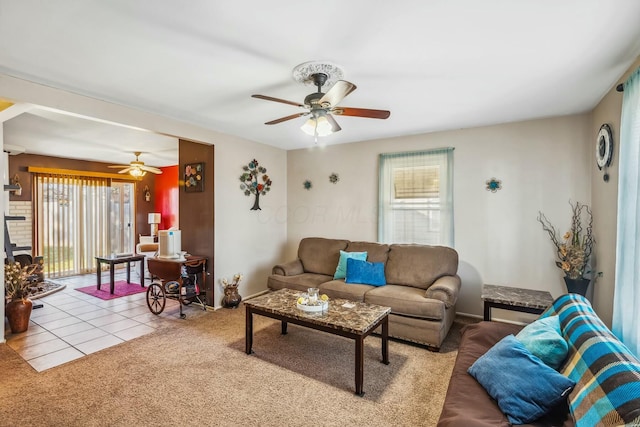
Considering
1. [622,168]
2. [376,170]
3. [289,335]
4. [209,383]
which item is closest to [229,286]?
[289,335]

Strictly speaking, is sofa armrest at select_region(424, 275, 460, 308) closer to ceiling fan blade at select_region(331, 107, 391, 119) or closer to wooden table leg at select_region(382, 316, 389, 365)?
wooden table leg at select_region(382, 316, 389, 365)

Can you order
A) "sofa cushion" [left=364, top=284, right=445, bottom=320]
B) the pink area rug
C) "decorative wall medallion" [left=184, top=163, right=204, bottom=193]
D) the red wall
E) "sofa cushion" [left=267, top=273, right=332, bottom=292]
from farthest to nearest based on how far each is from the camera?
the red wall, the pink area rug, "decorative wall medallion" [left=184, top=163, right=204, bottom=193], "sofa cushion" [left=267, top=273, right=332, bottom=292], "sofa cushion" [left=364, top=284, right=445, bottom=320]

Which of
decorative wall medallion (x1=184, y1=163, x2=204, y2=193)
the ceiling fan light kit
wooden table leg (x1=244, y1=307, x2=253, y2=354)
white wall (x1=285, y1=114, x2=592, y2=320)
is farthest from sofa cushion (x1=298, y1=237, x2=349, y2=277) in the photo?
the ceiling fan light kit

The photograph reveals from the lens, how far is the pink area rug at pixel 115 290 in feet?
15.6

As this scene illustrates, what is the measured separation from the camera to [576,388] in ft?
4.43

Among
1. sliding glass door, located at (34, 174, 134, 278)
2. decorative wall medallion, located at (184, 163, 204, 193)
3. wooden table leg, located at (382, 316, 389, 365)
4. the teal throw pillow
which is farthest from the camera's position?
sliding glass door, located at (34, 174, 134, 278)

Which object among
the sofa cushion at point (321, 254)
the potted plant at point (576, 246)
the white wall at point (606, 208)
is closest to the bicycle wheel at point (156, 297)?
the sofa cushion at point (321, 254)

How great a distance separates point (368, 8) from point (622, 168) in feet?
6.90

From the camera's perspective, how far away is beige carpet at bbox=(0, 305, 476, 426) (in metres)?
2.03

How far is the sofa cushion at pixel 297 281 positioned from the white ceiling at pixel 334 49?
2.12 meters

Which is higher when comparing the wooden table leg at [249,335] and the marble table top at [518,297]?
the marble table top at [518,297]

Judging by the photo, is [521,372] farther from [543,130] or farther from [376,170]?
[376,170]

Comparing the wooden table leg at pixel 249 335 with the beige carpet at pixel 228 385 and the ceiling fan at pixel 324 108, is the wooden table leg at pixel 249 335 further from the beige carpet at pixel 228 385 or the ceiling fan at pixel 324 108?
the ceiling fan at pixel 324 108

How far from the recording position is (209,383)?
241 centimetres
